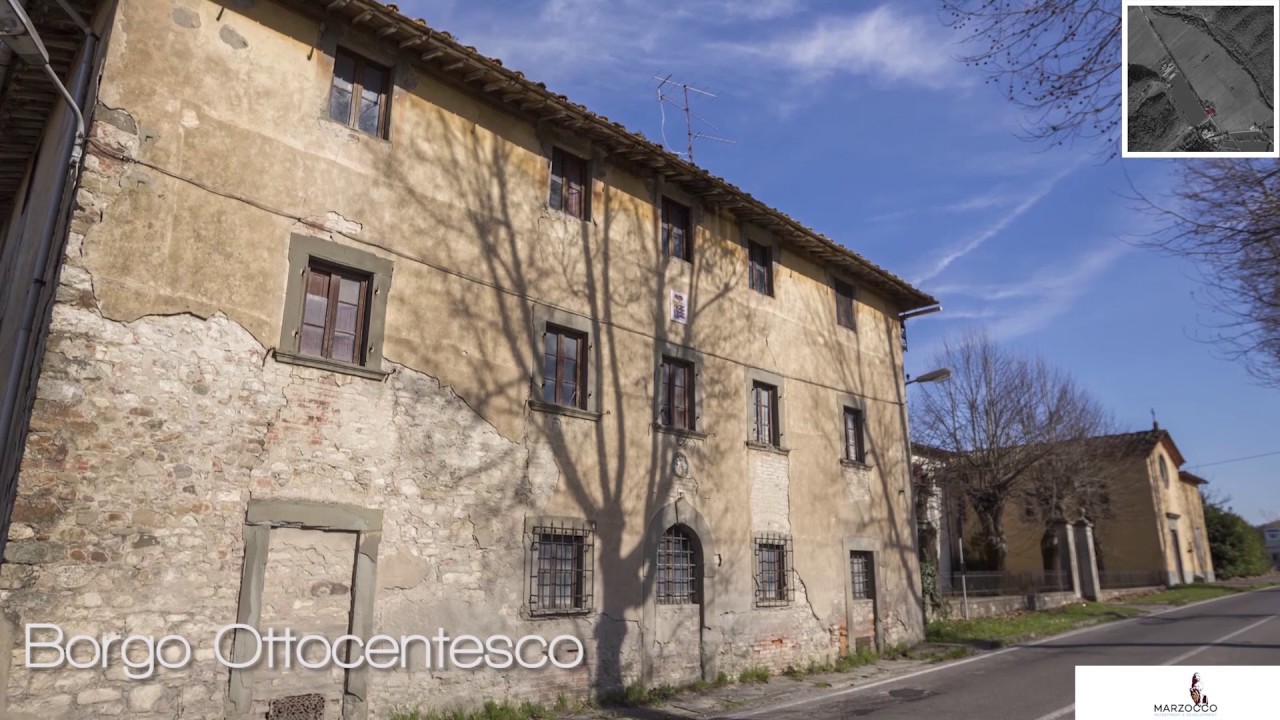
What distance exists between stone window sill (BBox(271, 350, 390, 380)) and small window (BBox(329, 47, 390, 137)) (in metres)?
2.84

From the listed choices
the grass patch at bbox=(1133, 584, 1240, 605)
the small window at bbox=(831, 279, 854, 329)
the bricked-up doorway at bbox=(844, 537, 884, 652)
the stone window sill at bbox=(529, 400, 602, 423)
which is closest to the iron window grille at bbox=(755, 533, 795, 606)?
the bricked-up doorway at bbox=(844, 537, 884, 652)

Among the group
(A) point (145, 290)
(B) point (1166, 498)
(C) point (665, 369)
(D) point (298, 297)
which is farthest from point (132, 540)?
(B) point (1166, 498)

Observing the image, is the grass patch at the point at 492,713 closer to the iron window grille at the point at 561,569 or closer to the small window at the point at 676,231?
the iron window grille at the point at 561,569

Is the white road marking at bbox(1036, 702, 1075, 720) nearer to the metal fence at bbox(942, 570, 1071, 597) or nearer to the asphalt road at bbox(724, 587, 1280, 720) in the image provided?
the asphalt road at bbox(724, 587, 1280, 720)

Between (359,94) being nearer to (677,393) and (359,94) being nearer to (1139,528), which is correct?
(677,393)

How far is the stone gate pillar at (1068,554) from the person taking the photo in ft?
89.0

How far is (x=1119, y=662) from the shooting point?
512 inches


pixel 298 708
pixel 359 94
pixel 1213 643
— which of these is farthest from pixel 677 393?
pixel 1213 643

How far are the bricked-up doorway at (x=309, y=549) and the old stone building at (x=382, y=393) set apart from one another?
26 millimetres

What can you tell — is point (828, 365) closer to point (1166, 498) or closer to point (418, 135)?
point (418, 135)

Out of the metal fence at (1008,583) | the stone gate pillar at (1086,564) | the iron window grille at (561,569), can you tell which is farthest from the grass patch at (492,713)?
the stone gate pillar at (1086,564)

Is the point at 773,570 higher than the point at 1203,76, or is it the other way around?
the point at 1203,76

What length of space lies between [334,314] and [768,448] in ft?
25.5

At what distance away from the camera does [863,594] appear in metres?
15.6
